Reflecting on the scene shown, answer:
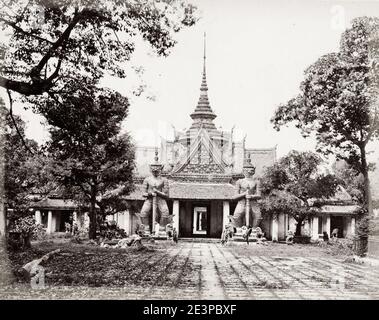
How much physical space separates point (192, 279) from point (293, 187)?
552 inches

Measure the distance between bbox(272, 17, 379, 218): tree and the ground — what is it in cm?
308

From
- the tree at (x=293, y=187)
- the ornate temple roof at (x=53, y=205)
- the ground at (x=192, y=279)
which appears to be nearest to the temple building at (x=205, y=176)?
the tree at (x=293, y=187)

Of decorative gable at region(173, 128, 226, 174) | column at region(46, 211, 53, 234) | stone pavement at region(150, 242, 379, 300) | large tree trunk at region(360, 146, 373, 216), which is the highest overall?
decorative gable at region(173, 128, 226, 174)

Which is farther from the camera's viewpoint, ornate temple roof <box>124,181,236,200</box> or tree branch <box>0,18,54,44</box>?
ornate temple roof <box>124,181,236,200</box>

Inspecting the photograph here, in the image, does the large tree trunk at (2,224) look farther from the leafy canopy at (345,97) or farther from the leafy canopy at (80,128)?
the leafy canopy at (345,97)

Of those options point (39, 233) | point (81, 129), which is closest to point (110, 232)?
point (39, 233)

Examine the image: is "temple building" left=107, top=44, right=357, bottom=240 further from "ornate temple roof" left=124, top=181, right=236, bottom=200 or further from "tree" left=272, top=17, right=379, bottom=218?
→ "tree" left=272, top=17, right=379, bottom=218

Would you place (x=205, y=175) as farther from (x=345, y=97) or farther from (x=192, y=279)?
(x=192, y=279)

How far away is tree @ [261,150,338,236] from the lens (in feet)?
67.0

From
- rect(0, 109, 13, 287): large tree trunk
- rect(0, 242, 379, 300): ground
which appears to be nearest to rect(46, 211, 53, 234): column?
rect(0, 242, 379, 300): ground

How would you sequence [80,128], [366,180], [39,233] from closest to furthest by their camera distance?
[80,128]
[39,233]
[366,180]

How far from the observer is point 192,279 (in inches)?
320

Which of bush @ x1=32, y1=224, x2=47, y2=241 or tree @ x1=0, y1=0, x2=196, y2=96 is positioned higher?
tree @ x1=0, y1=0, x2=196, y2=96

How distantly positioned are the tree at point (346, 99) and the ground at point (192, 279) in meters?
3.08
